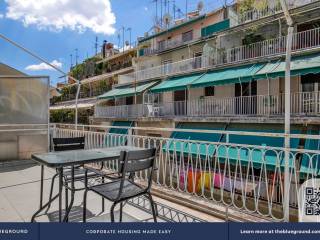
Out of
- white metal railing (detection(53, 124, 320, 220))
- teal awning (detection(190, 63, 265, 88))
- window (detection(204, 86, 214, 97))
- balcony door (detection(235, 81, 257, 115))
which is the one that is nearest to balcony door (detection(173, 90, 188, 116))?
window (detection(204, 86, 214, 97))

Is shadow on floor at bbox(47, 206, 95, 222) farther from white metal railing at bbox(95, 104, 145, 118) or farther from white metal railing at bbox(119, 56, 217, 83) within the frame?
white metal railing at bbox(95, 104, 145, 118)

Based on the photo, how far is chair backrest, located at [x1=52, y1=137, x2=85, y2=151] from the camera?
3.81 meters

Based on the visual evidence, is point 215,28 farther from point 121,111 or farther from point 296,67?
point 121,111

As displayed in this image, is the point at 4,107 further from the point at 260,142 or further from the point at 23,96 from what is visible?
the point at 260,142

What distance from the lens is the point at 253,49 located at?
51.7 feet

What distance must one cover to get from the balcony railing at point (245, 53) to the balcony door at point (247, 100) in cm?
177

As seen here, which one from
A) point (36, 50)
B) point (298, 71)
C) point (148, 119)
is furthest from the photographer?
point (148, 119)

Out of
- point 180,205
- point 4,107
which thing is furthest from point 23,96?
point 180,205

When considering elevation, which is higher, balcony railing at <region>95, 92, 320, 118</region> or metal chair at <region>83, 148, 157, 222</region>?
balcony railing at <region>95, 92, 320, 118</region>

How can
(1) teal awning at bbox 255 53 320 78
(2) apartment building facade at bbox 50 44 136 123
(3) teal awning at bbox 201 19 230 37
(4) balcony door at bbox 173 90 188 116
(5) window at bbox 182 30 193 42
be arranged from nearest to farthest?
(1) teal awning at bbox 255 53 320 78, (4) balcony door at bbox 173 90 188 116, (3) teal awning at bbox 201 19 230 37, (5) window at bbox 182 30 193 42, (2) apartment building facade at bbox 50 44 136 123

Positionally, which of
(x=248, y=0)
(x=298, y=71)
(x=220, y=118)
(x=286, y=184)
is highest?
(x=248, y=0)

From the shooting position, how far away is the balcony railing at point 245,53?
44.8 feet
